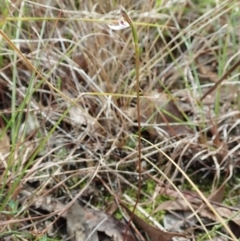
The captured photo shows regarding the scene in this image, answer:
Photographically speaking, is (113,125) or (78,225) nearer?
(78,225)

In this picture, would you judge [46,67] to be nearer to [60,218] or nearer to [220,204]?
[60,218]

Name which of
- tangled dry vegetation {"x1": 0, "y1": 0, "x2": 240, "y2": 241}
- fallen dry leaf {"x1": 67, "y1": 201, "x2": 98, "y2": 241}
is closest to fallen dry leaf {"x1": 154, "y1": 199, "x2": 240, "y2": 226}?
tangled dry vegetation {"x1": 0, "y1": 0, "x2": 240, "y2": 241}

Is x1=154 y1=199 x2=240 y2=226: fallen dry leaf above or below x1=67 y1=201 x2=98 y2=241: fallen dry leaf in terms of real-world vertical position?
above

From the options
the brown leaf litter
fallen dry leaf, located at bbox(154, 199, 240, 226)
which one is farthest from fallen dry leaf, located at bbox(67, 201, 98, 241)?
fallen dry leaf, located at bbox(154, 199, 240, 226)

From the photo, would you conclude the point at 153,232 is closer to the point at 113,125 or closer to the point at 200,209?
the point at 200,209

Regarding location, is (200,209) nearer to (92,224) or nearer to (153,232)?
(153,232)

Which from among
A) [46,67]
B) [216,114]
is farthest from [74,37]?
[216,114]

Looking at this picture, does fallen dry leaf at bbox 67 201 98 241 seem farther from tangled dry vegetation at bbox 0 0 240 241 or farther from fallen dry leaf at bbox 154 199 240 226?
fallen dry leaf at bbox 154 199 240 226

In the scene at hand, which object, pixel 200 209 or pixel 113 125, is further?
pixel 113 125

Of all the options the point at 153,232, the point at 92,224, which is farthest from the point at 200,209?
the point at 92,224

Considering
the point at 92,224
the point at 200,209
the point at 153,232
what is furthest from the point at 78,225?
the point at 200,209
